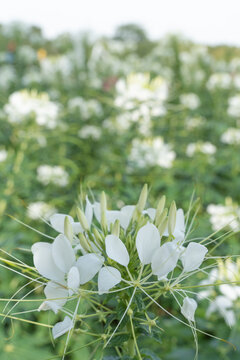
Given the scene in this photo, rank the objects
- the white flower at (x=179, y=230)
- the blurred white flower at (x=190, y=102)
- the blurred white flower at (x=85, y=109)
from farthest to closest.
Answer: the blurred white flower at (x=190, y=102) → the blurred white flower at (x=85, y=109) → the white flower at (x=179, y=230)

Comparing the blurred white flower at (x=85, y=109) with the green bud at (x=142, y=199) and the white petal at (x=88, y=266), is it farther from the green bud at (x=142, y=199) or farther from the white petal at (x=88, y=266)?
the white petal at (x=88, y=266)

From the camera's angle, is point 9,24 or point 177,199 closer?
point 177,199

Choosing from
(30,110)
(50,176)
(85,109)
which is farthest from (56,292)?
(85,109)

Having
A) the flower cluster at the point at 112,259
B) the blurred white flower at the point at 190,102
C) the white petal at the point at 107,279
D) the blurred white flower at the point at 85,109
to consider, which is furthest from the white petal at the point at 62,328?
the blurred white flower at the point at 190,102

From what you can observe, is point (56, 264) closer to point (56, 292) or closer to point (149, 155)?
point (56, 292)

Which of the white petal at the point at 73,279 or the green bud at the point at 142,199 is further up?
the green bud at the point at 142,199

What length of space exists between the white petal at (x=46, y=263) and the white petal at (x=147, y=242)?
18 cm

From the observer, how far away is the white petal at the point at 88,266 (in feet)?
2.30

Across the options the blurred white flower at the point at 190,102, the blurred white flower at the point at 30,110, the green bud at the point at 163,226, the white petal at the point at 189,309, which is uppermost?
the green bud at the point at 163,226

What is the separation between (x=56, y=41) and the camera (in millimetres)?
8844

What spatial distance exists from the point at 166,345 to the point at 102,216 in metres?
1.49

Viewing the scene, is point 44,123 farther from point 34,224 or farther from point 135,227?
point 135,227

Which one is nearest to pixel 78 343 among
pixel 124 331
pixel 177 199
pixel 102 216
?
pixel 124 331

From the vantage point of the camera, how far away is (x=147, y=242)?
2.31 ft
